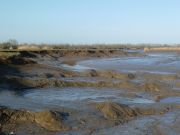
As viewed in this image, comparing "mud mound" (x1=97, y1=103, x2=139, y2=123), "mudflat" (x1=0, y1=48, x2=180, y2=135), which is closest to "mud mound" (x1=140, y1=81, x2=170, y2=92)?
"mudflat" (x1=0, y1=48, x2=180, y2=135)

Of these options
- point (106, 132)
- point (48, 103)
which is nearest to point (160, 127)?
point (106, 132)

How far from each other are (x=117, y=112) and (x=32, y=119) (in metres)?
3.12

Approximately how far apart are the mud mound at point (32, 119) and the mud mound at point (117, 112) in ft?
6.61

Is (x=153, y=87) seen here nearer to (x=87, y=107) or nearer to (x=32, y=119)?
(x=87, y=107)

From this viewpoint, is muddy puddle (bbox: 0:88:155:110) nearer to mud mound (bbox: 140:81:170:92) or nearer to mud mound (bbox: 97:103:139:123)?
mud mound (bbox: 97:103:139:123)

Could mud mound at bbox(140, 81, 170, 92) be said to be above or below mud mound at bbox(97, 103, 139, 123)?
below

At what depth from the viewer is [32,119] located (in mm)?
12117

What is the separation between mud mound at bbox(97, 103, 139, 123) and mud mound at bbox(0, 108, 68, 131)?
202 cm

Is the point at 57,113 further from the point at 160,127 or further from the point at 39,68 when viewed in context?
the point at 39,68

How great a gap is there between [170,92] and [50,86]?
6.56m

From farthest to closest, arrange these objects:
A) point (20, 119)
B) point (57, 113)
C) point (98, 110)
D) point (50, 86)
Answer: point (50, 86) < point (98, 110) < point (57, 113) < point (20, 119)

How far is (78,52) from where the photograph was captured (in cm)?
6581

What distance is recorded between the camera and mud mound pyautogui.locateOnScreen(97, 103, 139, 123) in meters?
13.2

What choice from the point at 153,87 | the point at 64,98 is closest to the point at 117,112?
the point at 64,98
